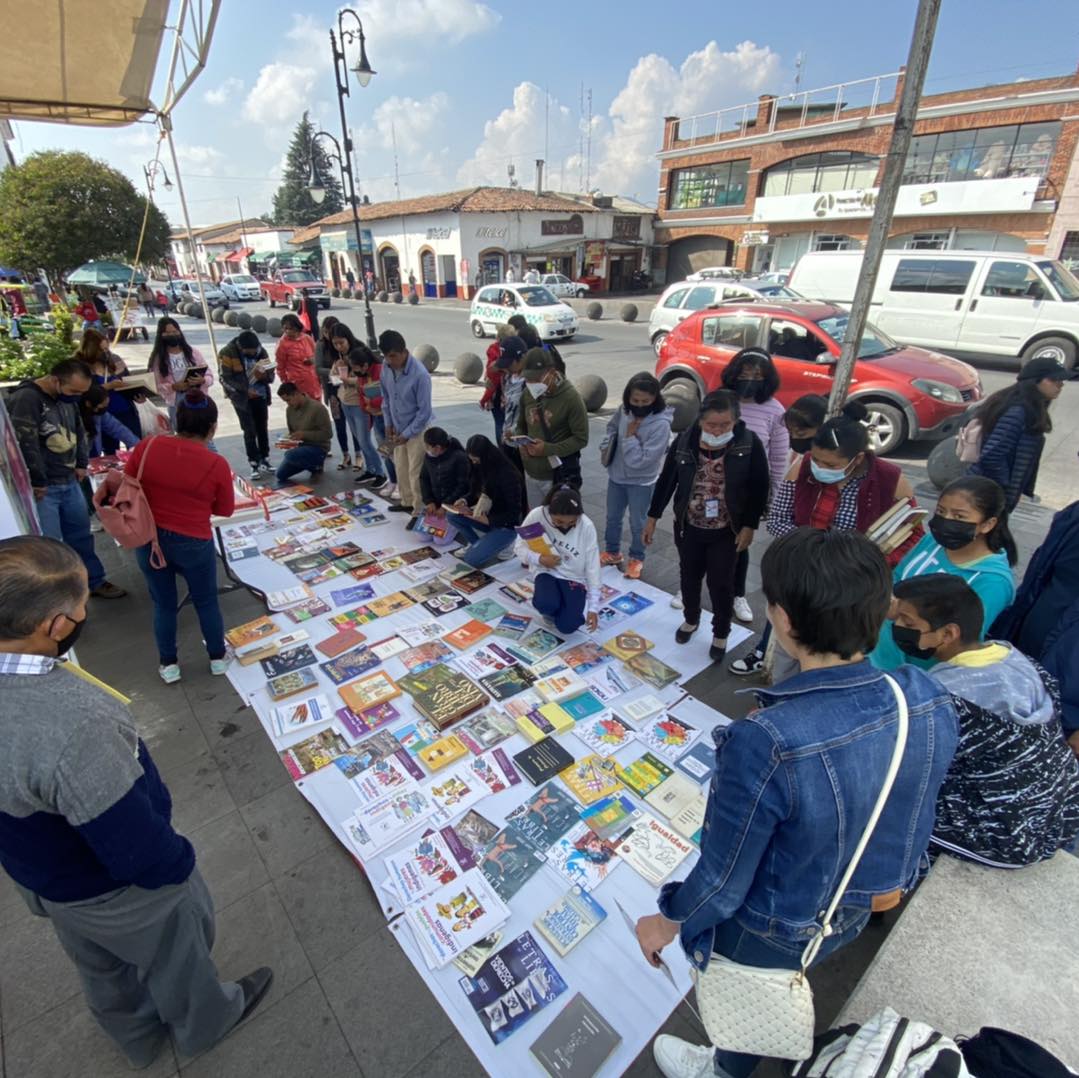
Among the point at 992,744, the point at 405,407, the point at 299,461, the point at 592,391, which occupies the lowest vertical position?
the point at 299,461

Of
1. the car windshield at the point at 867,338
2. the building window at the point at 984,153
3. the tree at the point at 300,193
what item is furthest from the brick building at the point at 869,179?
the tree at the point at 300,193

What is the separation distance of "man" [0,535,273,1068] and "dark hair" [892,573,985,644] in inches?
86.9

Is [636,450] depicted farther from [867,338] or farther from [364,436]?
[867,338]

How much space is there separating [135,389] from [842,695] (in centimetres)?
680

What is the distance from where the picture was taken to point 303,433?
6469mm

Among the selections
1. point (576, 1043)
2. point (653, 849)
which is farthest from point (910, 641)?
A: point (576, 1043)

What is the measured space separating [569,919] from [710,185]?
1277 inches

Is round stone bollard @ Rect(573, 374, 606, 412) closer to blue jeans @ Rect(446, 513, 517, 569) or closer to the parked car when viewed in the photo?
blue jeans @ Rect(446, 513, 517, 569)

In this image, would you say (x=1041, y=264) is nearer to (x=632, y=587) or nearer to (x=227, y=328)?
(x=632, y=587)

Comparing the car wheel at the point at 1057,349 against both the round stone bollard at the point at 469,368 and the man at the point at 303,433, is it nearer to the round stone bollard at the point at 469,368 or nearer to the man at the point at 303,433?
the round stone bollard at the point at 469,368

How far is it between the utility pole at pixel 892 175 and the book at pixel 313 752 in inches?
170

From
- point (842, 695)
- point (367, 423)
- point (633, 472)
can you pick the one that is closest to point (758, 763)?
point (842, 695)

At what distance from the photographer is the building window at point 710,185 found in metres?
26.0

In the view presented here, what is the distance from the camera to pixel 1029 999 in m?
1.52
